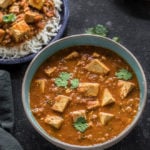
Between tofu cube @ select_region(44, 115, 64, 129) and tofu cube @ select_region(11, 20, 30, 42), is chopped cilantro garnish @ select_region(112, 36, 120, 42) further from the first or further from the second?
tofu cube @ select_region(44, 115, 64, 129)

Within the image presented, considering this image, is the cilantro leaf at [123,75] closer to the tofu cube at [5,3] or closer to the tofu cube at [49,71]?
the tofu cube at [49,71]

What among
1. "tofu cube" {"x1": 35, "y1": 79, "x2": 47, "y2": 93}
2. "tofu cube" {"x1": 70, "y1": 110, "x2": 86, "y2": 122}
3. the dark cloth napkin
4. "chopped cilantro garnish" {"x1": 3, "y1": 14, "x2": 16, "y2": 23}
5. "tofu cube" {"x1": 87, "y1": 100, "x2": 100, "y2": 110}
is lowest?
the dark cloth napkin

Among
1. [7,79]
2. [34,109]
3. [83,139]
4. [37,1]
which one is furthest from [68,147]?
[37,1]

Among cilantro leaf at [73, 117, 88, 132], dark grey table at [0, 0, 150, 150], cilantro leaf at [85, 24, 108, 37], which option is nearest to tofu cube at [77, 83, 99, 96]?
cilantro leaf at [73, 117, 88, 132]

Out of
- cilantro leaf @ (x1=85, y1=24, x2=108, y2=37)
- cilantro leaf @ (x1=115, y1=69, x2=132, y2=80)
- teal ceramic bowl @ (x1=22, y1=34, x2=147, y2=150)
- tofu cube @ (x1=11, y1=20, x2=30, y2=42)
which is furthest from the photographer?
cilantro leaf @ (x1=85, y1=24, x2=108, y2=37)

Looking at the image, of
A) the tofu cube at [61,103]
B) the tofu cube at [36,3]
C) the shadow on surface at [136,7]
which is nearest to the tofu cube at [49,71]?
the tofu cube at [61,103]

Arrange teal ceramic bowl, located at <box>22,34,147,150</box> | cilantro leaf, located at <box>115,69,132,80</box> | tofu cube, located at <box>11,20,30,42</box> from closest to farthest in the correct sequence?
teal ceramic bowl, located at <box>22,34,147,150</box>
cilantro leaf, located at <box>115,69,132,80</box>
tofu cube, located at <box>11,20,30,42</box>

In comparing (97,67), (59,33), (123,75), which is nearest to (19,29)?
(59,33)
